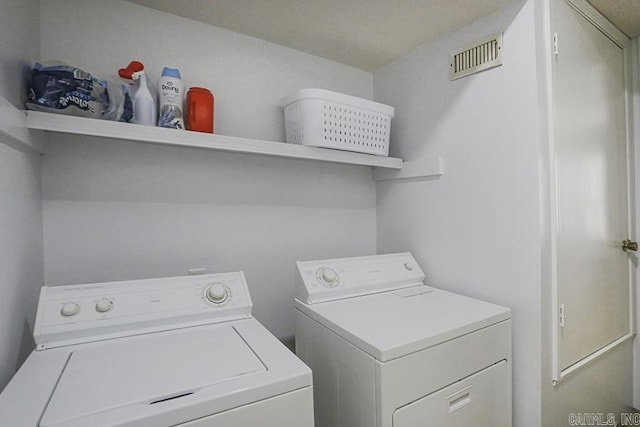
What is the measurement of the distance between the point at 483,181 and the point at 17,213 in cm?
184

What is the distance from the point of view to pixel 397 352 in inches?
38.8

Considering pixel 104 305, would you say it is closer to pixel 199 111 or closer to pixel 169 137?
pixel 169 137

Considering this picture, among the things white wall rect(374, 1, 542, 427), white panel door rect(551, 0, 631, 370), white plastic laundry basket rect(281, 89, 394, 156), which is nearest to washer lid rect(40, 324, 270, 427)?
white plastic laundry basket rect(281, 89, 394, 156)

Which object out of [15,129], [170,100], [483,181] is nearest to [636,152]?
[483,181]

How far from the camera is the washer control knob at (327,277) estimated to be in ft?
4.79

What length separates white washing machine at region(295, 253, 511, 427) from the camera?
1.00 metres

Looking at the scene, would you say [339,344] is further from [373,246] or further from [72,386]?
[373,246]

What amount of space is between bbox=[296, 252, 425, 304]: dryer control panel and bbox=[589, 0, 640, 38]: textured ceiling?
1586 millimetres

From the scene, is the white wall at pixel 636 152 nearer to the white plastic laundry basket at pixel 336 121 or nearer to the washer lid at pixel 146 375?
the white plastic laundry basket at pixel 336 121

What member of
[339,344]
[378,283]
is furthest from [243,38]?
[339,344]

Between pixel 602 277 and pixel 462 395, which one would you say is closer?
pixel 462 395

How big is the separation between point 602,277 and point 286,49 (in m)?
2.13

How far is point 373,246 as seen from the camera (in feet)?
7.16

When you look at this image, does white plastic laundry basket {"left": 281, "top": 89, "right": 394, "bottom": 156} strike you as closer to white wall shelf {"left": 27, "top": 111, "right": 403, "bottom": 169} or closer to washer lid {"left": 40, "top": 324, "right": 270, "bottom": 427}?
white wall shelf {"left": 27, "top": 111, "right": 403, "bottom": 169}
